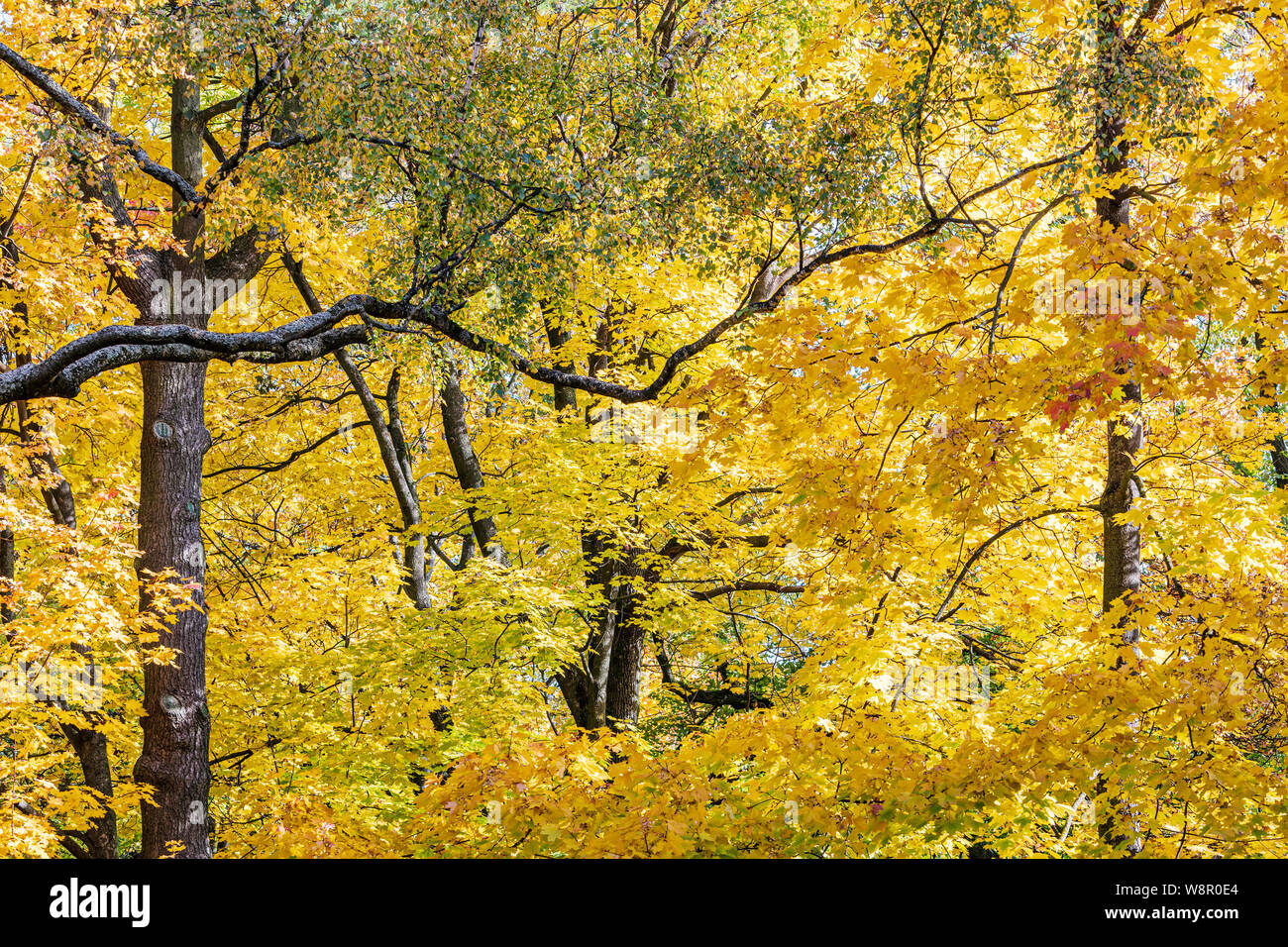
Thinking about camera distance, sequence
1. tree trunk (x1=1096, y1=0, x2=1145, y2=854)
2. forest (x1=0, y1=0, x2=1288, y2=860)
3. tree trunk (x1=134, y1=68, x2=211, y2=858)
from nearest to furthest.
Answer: forest (x1=0, y1=0, x2=1288, y2=860)
tree trunk (x1=1096, y1=0, x2=1145, y2=854)
tree trunk (x1=134, y1=68, x2=211, y2=858)

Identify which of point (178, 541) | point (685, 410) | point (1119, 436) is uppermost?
point (685, 410)

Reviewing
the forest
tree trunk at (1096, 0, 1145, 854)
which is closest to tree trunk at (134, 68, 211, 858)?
the forest

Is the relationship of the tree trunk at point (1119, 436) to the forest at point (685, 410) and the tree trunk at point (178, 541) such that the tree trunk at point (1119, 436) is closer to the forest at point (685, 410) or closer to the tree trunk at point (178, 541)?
the forest at point (685, 410)

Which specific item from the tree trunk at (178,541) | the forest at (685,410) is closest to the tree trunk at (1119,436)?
the forest at (685,410)

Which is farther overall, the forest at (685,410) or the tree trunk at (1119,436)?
the tree trunk at (1119,436)

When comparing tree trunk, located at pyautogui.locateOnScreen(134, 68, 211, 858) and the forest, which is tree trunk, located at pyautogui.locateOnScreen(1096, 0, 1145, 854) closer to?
the forest

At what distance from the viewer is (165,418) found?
8.83m

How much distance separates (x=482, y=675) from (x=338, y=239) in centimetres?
489

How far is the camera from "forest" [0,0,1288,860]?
15.9ft

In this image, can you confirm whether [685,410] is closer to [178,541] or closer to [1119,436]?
[1119,436]

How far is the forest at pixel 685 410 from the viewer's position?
4848 mm

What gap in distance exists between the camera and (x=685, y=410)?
824cm

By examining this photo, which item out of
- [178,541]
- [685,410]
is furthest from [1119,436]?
[178,541]

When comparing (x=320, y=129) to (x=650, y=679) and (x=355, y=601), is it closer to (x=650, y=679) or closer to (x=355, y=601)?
(x=355, y=601)
